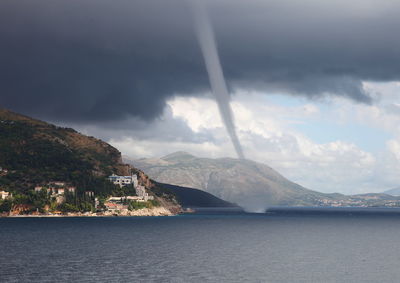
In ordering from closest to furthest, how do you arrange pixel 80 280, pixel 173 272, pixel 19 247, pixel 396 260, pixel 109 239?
pixel 80 280, pixel 173 272, pixel 396 260, pixel 19 247, pixel 109 239

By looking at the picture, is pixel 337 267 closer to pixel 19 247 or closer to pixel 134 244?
pixel 134 244

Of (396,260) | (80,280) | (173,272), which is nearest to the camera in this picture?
(80,280)

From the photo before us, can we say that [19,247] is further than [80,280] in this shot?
Yes

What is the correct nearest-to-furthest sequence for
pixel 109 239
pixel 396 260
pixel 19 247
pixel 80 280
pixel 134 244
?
pixel 80 280, pixel 396 260, pixel 19 247, pixel 134 244, pixel 109 239

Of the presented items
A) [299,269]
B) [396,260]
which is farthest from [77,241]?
[396,260]

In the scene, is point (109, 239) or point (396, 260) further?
point (109, 239)

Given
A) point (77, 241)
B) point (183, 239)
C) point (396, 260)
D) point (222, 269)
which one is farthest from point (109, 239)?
point (396, 260)

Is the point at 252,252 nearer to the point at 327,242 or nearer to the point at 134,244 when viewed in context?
the point at 134,244

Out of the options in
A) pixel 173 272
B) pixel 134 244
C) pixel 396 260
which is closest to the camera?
pixel 173 272

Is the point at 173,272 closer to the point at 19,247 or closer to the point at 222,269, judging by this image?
the point at 222,269
